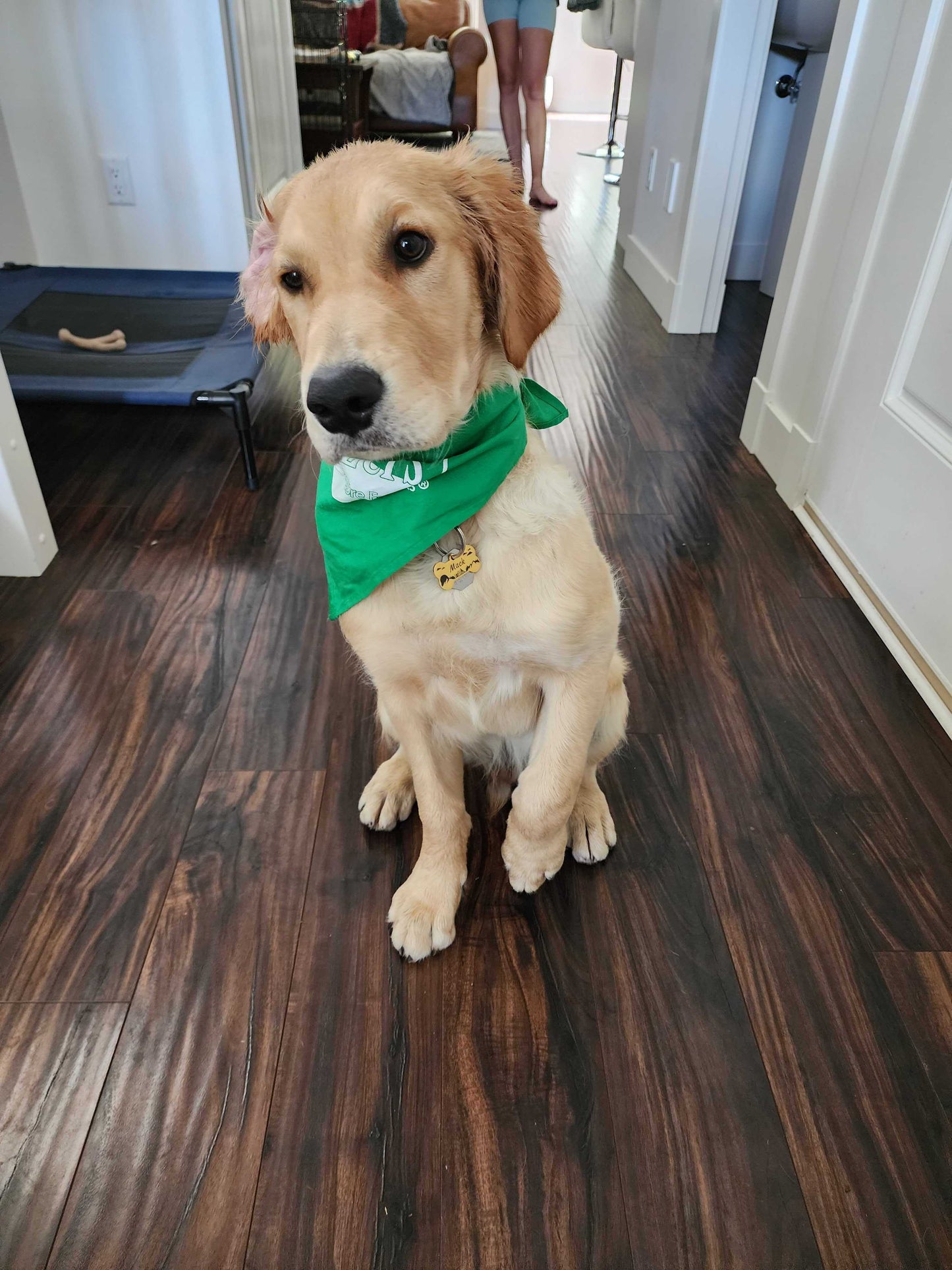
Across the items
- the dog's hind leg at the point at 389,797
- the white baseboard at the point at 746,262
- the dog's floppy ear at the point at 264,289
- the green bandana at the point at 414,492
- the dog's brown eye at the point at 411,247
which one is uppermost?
the dog's brown eye at the point at 411,247

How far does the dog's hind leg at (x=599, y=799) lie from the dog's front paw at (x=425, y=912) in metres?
0.23

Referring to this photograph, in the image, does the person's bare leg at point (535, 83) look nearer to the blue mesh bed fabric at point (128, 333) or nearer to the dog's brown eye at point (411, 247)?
the blue mesh bed fabric at point (128, 333)

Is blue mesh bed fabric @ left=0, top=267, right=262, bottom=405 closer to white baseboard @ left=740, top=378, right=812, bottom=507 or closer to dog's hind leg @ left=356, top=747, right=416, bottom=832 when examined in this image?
dog's hind leg @ left=356, top=747, right=416, bottom=832

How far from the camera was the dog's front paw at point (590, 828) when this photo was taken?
1.43 m

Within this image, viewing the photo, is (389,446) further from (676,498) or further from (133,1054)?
(676,498)

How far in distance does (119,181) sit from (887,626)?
11.5ft

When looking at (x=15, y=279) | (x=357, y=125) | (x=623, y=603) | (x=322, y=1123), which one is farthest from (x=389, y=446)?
(x=357, y=125)

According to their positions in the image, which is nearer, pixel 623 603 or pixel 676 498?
pixel 623 603

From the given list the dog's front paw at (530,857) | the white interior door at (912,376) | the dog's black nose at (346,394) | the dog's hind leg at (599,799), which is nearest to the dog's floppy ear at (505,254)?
the dog's black nose at (346,394)

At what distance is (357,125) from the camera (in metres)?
6.62

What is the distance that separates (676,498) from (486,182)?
1.66 m

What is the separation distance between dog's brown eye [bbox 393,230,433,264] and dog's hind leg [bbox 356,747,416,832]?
836mm

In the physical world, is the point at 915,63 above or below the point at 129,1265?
above

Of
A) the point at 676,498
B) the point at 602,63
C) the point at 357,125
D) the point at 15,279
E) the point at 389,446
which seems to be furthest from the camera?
the point at 602,63
